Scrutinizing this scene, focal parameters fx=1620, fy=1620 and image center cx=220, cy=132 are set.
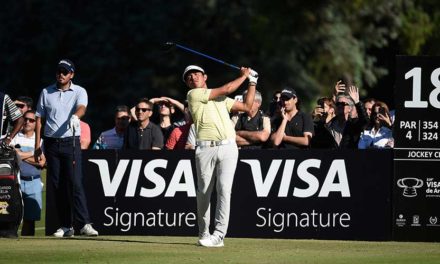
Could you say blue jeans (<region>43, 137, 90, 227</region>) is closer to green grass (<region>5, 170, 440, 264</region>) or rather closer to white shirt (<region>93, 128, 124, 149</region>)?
green grass (<region>5, 170, 440, 264</region>)

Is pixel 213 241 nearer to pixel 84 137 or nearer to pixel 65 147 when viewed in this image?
pixel 65 147

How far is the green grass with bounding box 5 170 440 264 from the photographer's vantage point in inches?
701

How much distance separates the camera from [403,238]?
21.0 m

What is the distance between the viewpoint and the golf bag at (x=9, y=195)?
823 inches

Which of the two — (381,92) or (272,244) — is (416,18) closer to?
(381,92)

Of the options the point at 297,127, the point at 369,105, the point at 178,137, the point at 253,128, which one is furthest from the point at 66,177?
the point at 369,105

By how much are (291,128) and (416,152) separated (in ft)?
6.03

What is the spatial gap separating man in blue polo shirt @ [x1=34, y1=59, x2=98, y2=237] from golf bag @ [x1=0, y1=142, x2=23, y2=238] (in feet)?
1.57

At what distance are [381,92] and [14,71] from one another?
11453 millimetres

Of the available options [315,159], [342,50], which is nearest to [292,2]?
[342,50]

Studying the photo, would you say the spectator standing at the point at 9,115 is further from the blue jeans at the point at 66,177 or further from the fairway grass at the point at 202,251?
the fairway grass at the point at 202,251

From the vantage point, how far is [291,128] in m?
21.9

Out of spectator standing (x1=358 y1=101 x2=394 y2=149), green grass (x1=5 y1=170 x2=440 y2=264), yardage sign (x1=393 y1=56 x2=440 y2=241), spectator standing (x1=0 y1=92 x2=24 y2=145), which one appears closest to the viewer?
green grass (x1=5 y1=170 x2=440 y2=264)

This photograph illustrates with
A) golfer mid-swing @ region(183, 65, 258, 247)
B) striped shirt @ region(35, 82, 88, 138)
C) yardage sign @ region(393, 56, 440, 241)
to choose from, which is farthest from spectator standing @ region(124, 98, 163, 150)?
yardage sign @ region(393, 56, 440, 241)
